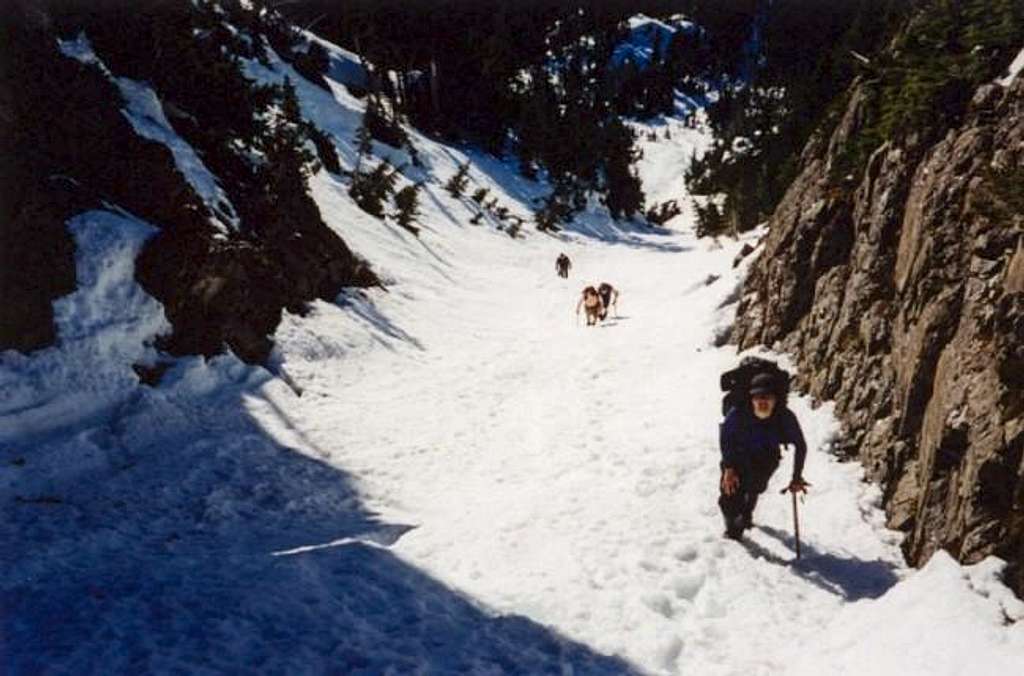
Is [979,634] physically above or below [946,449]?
below

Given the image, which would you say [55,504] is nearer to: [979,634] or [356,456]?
[356,456]

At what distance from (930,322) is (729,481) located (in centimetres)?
309

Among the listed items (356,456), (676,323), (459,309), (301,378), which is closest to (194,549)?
(356,456)

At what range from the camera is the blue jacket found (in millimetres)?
8016

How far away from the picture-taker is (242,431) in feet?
40.1

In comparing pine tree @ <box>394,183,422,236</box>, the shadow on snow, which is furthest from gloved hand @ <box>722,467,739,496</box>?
pine tree @ <box>394,183,422,236</box>

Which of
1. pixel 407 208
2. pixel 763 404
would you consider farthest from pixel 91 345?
pixel 407 208

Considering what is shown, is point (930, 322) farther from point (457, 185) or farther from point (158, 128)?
point (457, 185)

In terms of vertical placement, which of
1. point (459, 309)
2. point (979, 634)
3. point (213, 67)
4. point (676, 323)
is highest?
point (213, 67)

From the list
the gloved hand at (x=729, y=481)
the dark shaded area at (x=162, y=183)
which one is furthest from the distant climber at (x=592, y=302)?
the gloved hand at (x=729, y=481)

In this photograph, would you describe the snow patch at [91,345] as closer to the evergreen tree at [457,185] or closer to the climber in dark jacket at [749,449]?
the climber in dark jacket at [749,449]

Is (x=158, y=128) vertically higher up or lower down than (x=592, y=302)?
higher up

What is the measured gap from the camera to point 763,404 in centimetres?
780

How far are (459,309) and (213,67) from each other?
10.5 m
